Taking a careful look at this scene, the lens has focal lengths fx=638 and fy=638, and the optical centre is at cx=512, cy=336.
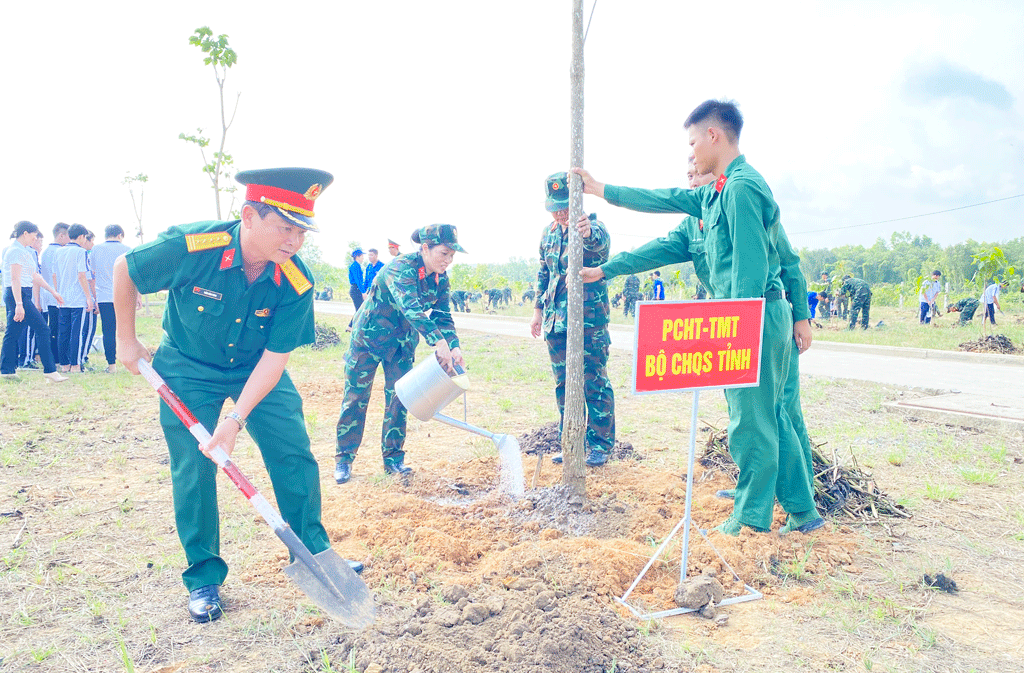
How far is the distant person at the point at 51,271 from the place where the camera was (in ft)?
27.3

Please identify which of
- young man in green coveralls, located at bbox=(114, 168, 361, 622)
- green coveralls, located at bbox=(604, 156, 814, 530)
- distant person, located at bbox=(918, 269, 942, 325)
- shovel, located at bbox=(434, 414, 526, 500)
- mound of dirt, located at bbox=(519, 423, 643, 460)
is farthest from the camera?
distant person, located at bbox=(918, 269, 942, 325)

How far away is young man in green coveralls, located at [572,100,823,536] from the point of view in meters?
2.92

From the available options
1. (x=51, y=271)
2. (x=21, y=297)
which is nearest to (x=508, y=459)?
(x=21, y=297)

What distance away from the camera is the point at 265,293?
2.65m

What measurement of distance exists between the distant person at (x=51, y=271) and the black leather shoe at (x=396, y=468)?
20.6 ft

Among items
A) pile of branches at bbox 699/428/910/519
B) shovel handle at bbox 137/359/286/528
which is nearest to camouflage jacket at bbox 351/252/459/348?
shovel handle at bbox 137/359/286/528

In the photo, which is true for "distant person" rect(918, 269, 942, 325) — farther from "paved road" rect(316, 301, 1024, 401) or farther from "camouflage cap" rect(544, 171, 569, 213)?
"camouflage cap" rect(544, 171, 569, 213)

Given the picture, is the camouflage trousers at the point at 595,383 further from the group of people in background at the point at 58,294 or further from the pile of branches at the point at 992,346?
the pile of branches at the point at 992,346

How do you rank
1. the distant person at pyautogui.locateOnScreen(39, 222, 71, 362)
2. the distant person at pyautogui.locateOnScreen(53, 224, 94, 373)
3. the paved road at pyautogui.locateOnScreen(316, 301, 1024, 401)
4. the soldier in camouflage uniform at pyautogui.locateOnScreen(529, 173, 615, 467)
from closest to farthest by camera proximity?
the soldier in camouflage uniform at pyautogui.locateOnScreen(529, 173, 615, 467) < the paved road at pyautogui.locateOnScreen(316, 301, 1024, 401) < the distant person at pyautogui.locateOnScreen(53, 224, 94, 373) < the distant person at pyautogui.locateOnScreen(39, 222, 71, 362)

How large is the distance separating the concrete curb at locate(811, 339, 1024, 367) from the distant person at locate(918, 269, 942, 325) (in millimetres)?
6926

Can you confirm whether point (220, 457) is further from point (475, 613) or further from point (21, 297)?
point (21, 297)

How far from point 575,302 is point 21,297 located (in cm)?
716

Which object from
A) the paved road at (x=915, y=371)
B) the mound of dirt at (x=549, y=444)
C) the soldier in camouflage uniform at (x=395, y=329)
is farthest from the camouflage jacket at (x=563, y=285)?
the paved road at (x=915, y=371)

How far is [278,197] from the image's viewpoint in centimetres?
243
